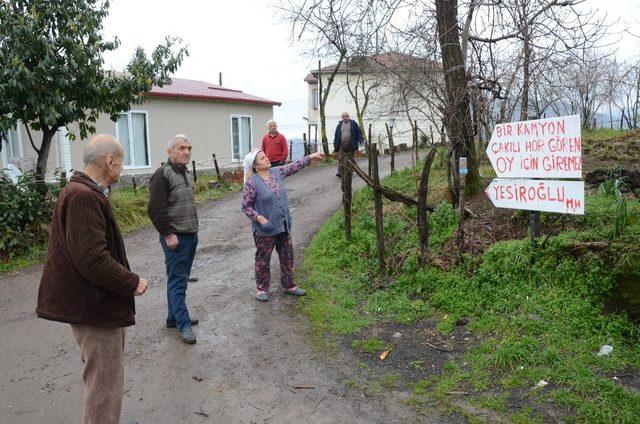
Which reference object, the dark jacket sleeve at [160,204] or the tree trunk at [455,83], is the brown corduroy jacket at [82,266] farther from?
the tree trunk at [455,83]

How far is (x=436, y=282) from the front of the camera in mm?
5371

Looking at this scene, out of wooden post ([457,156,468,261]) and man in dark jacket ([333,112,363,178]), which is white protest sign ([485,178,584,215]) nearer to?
wooden post ([457,156,468,261])

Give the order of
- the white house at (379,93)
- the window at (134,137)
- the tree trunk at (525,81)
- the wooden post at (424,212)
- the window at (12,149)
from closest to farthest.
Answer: the wooden post at (424,212), the tree trunk at (525,81), the white house at (379,93), the window at (12,149), the window at (134,137)

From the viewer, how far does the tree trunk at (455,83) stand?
21.9ft

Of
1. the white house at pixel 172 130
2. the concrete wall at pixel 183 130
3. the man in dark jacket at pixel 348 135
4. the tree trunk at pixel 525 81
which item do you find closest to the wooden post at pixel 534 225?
the tree trunk at pixel 525 81

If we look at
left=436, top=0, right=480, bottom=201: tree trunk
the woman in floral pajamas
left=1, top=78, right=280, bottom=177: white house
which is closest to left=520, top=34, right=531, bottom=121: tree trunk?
left=436, top=0, right=480, bottom=201: tree trunk

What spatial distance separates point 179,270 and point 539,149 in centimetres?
355

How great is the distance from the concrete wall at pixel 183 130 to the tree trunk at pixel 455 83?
1081 cm

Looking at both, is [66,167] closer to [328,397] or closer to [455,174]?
[455,174]

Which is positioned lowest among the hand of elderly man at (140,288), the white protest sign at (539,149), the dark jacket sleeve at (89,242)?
the hand of elderly man at (140,288)

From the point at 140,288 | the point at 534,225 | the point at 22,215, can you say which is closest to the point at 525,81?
the point at 534,225

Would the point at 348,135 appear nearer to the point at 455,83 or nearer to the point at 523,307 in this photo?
the point at 455,83

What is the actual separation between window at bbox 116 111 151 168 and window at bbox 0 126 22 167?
276 centimetres

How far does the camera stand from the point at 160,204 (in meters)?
4.56
